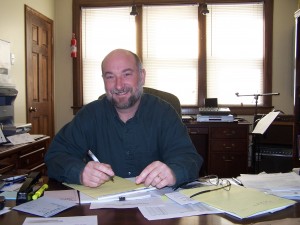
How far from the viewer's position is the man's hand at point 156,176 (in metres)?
1.12

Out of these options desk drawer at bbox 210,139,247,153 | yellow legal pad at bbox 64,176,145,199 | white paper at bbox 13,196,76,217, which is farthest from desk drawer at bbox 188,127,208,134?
white paper at bbox 13,196,76,217

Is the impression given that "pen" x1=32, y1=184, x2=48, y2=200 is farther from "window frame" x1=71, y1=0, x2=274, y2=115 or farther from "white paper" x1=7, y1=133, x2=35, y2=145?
"window frame" x1=71, y1=0, x2=274, y2=115

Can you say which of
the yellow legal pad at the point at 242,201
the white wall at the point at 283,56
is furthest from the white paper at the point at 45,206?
the white wall at the point at 283,56

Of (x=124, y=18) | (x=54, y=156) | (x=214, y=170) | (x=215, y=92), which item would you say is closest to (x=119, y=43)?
(x=124, y=18)

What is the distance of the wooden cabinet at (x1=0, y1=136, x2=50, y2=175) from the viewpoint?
7.22ft

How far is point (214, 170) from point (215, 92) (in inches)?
45.5

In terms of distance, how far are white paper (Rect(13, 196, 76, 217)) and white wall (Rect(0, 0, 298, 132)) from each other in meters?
2.66

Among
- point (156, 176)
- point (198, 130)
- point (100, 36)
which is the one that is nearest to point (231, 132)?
point (198, 130)

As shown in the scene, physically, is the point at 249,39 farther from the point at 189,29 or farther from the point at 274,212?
the point at 274,212

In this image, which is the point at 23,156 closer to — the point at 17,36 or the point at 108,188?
the point at 108,188

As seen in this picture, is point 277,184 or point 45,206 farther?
point 277,184

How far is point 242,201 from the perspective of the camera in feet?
3.42

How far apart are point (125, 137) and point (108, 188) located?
0.45 meters

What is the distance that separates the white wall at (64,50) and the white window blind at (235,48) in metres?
0.23
